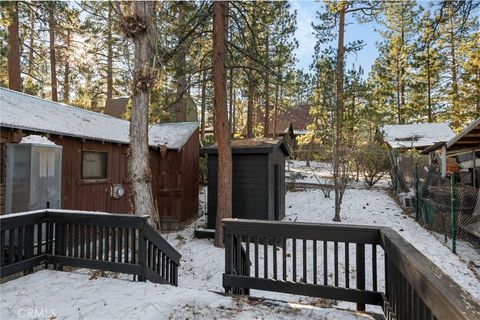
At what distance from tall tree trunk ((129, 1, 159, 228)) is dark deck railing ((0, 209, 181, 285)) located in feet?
3.97

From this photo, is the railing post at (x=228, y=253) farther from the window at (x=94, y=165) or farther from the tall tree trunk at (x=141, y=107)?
the window at (x=94, y=165)

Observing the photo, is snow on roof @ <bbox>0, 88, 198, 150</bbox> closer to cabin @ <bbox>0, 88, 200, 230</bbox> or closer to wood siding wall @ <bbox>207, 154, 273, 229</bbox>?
cabin @ <bbox>0, 88, 200, 230</bbox>

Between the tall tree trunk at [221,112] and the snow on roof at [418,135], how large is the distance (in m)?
12.2

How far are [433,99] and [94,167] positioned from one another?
22.8 m

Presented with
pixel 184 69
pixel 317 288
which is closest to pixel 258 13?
pixel 184 69

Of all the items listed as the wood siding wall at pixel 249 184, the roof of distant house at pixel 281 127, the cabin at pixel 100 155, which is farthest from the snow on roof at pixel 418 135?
the roof of distant house at pixel 281 127

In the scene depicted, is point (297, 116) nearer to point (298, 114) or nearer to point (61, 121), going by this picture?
point (298, 114)

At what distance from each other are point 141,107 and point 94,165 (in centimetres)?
300

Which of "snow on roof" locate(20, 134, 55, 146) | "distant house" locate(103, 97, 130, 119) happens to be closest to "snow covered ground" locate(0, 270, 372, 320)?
"snow on roof" locate(20, 134, 55, 146)

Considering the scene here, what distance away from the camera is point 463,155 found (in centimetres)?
1186

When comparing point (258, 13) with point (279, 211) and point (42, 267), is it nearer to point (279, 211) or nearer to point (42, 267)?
point (279, 211)

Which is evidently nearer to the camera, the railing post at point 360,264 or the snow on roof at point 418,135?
the railing post at point 360,264

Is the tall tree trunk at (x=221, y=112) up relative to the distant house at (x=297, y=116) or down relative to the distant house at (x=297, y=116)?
down

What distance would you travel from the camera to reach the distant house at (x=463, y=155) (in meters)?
8.28
